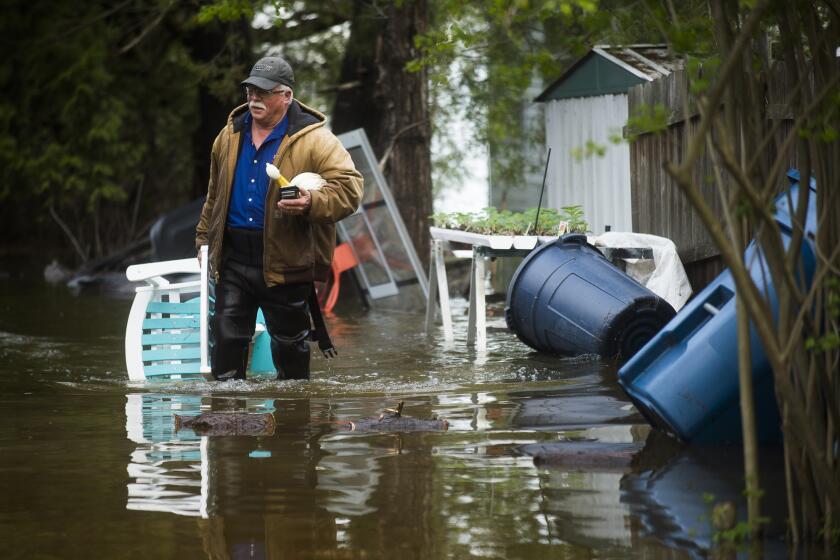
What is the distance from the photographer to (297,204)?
24.5 ft

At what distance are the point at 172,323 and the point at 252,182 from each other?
5.30 feet

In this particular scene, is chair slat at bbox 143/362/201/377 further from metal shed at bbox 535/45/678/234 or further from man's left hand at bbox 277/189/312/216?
metal shed at bbox 535/45/678/234

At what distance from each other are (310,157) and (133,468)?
8.51 feet

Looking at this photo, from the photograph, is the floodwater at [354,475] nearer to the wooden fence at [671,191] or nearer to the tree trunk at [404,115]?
the wooden fence at [671,191]

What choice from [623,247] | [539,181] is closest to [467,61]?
[539,181]

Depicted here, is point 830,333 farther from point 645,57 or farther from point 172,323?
point 645,57

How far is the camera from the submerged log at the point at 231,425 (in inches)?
258

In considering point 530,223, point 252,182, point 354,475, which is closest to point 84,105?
point 530,223

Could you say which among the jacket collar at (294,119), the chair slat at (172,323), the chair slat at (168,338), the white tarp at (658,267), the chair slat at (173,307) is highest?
the jacket collar at (294,119)

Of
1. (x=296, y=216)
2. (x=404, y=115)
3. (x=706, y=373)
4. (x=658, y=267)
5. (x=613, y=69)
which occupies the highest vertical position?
(x=613, y=69)

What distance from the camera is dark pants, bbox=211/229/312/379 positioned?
7883mm

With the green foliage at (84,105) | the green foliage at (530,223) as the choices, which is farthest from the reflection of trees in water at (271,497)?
the green foliage at (84,105)

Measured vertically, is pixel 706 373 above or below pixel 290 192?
below

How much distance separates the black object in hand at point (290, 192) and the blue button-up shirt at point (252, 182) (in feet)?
1.12
